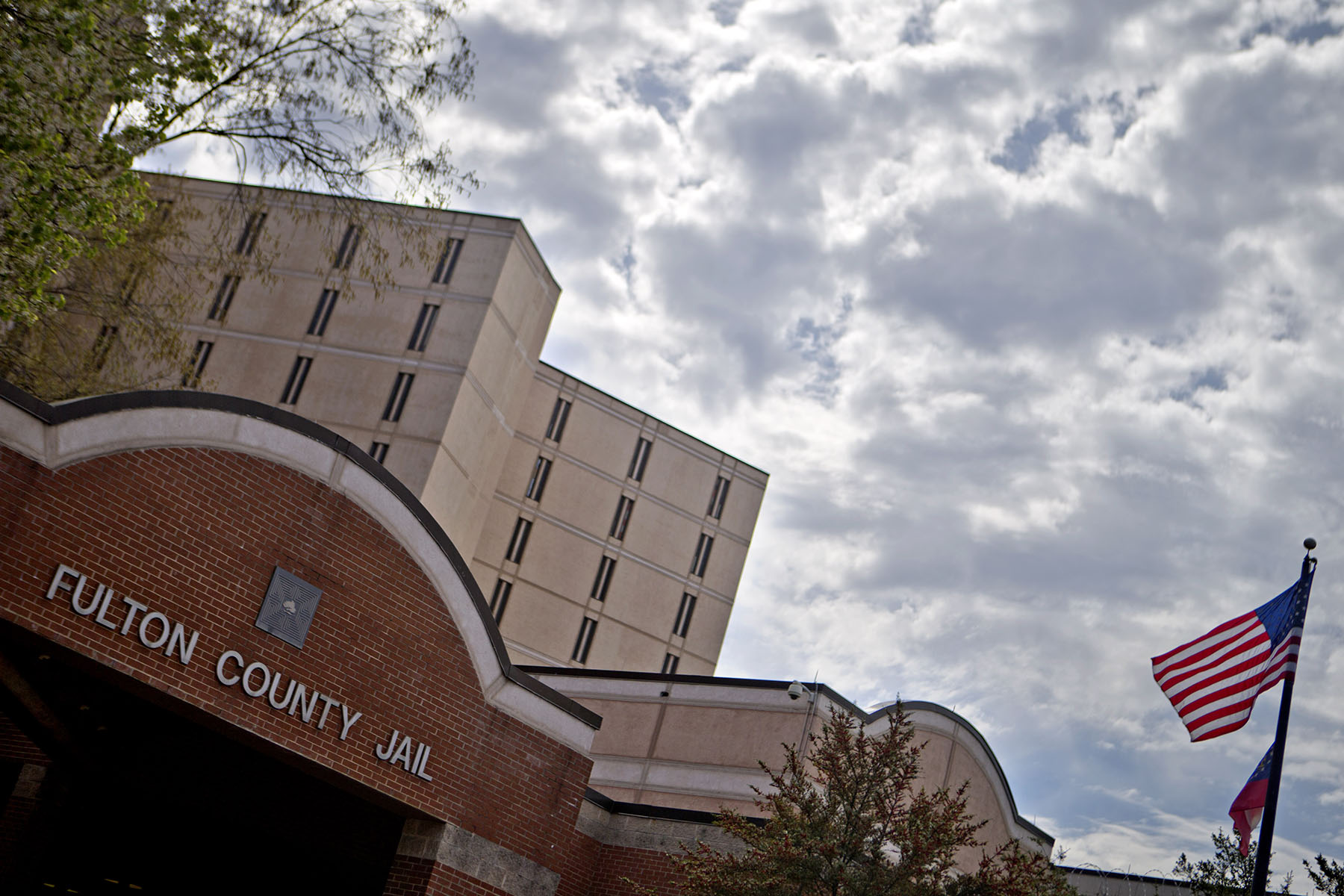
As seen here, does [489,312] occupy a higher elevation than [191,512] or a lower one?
higher

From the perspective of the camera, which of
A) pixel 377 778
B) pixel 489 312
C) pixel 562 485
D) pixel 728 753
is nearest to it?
pixel 377 778

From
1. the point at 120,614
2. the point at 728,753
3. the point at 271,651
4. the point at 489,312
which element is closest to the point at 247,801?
the point at 271,651

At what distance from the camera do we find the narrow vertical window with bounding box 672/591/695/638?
49.0m

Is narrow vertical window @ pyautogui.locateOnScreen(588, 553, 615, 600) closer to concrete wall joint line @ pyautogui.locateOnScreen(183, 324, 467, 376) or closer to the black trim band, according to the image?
concrete wall joint line @ pyautogui.locateOnScreen(183, 324, 467, 376)

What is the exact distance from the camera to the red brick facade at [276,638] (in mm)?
14469

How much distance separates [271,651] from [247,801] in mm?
7695

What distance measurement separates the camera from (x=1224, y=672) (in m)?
17.4

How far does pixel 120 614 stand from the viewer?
1490cm

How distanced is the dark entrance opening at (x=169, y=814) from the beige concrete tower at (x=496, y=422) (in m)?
17.0

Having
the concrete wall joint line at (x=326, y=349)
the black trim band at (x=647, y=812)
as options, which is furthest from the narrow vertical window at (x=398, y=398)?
the black trim band at (x=647, y=812)

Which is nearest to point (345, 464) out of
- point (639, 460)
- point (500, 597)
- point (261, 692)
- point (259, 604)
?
point (259, 604)

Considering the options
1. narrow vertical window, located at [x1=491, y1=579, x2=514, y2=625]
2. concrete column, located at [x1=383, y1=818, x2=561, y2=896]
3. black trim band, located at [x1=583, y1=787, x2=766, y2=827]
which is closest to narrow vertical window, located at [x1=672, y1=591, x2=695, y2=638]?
narrow vertical window, located at [x1=491, y1=579, x2=514, y2=625]

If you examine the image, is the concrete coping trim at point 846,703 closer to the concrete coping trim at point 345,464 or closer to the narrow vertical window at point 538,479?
the concrete coping trim at point 345,464

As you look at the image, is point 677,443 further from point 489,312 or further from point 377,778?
point 377,778
